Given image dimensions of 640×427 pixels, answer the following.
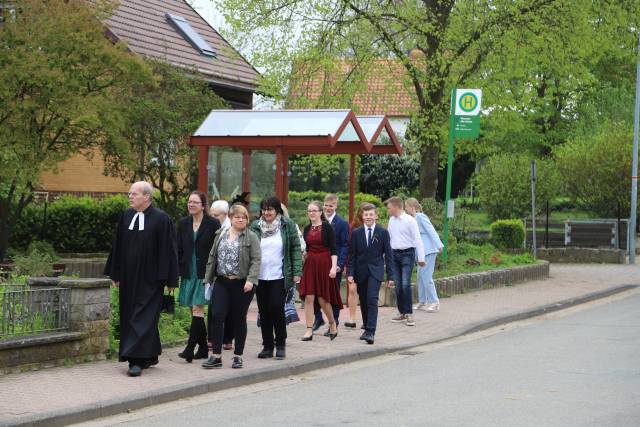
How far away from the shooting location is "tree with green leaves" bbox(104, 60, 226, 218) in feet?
80.8

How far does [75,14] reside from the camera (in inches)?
826

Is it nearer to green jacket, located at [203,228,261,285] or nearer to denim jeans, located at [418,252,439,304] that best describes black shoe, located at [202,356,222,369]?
green jacket, located at [203,228,261,285]

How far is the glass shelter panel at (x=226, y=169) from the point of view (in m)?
18.9

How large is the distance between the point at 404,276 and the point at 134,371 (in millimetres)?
6022

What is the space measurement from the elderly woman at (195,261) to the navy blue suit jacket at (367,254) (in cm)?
269

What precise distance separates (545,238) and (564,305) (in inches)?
563

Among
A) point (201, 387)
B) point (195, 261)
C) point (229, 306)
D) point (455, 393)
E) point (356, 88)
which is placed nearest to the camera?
point (455, 393)

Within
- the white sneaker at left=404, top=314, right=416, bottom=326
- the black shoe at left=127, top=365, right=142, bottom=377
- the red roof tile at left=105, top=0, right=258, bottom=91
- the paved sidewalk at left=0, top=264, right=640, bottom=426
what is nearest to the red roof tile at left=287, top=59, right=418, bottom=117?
the red roof tile at left=105, top=0, right=258, bottom=91

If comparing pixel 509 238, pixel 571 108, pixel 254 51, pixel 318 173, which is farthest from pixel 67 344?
pixel 571 108

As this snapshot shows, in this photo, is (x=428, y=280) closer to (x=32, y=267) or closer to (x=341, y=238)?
(x=341, y=238)

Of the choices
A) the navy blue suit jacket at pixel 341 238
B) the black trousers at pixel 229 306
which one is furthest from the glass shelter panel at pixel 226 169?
the black trousers at pixel 229 306

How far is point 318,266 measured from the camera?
537 inches

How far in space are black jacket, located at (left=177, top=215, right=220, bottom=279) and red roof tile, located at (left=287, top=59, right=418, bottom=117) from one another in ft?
53.2

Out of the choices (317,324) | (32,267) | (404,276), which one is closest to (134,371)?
(317,324)
